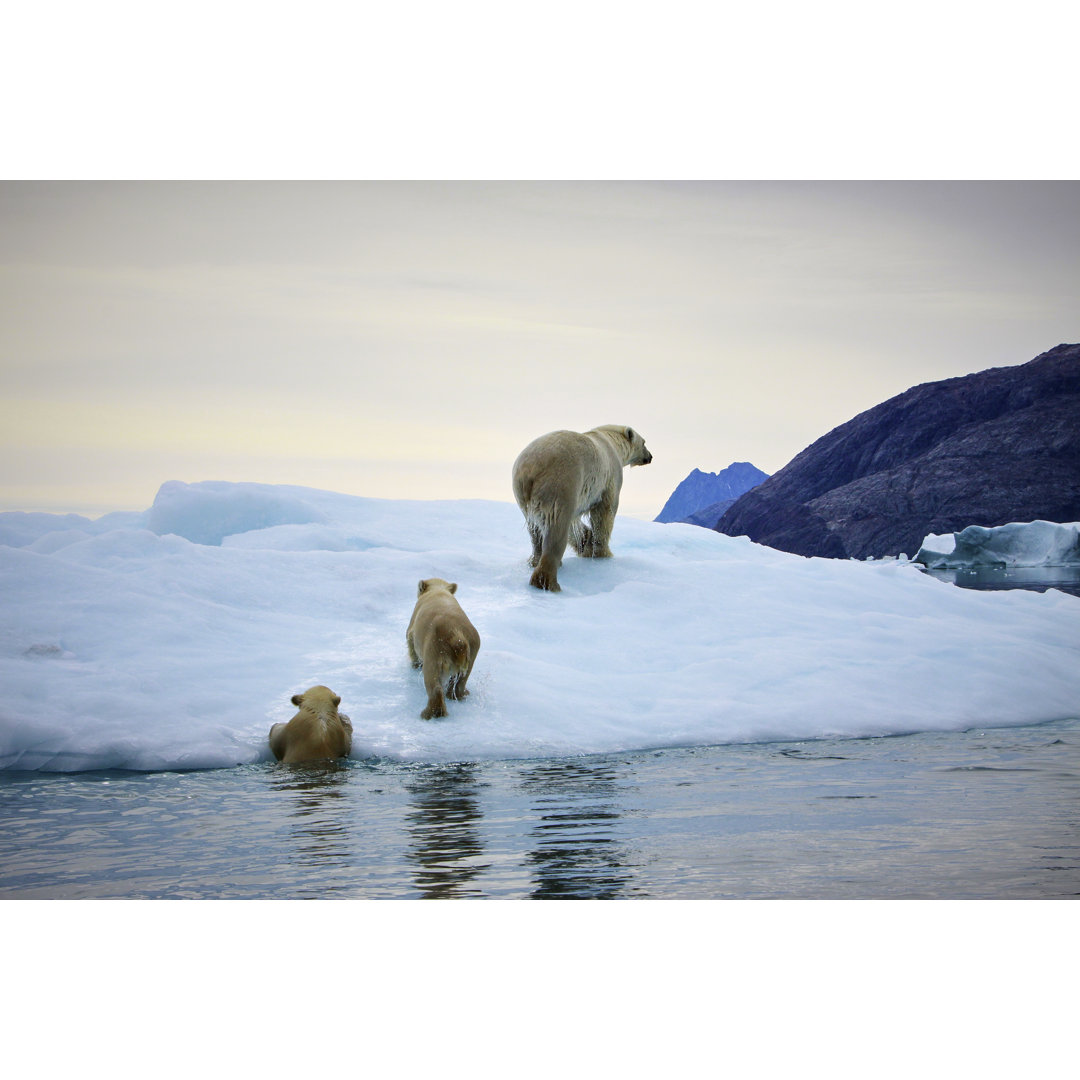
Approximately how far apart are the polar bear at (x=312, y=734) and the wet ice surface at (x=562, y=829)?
0.10 metres

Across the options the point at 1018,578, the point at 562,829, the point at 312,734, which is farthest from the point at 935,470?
Answer: the point at 562,829

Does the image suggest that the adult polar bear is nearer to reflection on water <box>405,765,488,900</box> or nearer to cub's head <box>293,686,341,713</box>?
cub's head <box>293,686,341,713</box>

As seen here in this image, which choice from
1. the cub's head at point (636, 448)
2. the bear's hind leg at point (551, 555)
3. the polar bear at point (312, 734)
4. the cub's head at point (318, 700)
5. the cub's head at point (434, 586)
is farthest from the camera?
the cub's head at point (636, 448)

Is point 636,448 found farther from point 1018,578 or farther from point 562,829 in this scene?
point 1018,578

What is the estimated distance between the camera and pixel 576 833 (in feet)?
11.5

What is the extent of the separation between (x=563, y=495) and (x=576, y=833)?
13.4 feet

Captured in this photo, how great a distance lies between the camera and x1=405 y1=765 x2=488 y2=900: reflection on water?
3031 mm

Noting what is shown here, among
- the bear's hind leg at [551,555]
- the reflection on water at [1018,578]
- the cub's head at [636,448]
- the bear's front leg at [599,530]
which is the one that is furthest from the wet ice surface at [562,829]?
the reflection on water at [1018,578]

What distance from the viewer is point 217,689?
5148mm

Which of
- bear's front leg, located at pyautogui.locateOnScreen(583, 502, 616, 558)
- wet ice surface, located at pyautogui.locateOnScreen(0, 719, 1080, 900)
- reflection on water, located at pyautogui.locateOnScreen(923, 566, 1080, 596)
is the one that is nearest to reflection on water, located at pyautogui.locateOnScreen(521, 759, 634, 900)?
wet ice surface, located at pyautogui.locateOnScreen(0, 719, 1080, 900)

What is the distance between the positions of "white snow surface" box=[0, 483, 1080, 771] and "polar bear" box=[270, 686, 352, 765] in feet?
0.38

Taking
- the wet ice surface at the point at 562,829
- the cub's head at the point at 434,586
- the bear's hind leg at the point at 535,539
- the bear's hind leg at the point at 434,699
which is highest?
the bear's hind leg at the point at 535,539

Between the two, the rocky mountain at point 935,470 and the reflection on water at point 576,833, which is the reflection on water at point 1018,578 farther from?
the reflection on water at point 576,833

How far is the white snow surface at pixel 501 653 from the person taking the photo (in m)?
4.85
